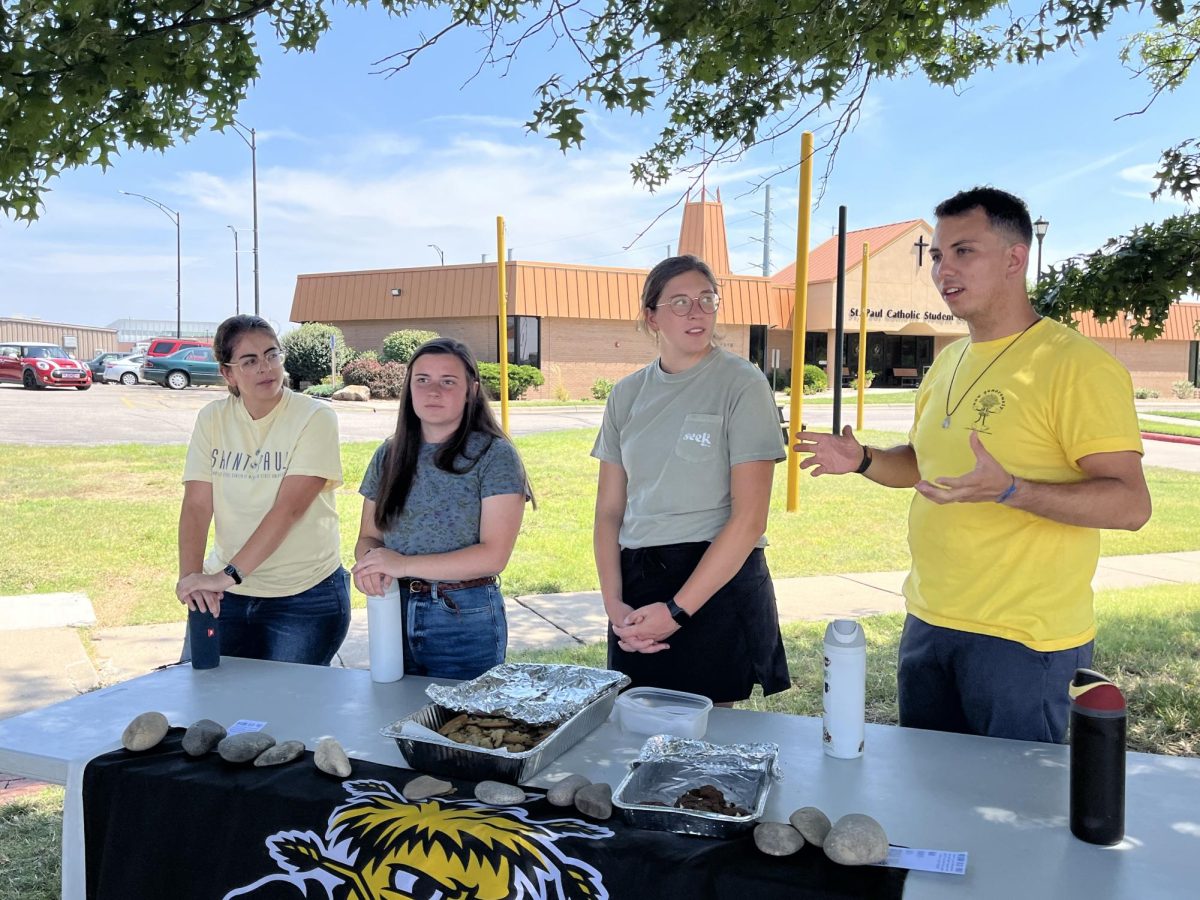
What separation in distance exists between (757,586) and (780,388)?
30.2m

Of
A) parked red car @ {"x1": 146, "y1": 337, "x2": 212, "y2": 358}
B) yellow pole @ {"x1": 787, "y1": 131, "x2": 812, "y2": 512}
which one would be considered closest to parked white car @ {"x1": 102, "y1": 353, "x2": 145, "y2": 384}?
parked red car @ {"x1": 146, "y1": 337, "x2": 212, "y2": 358}

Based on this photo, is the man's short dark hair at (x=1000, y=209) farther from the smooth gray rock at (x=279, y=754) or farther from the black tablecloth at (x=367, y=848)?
the smooth gray rock at (x=279, y=754)

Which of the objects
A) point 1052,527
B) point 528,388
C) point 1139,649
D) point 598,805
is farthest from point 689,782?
point 528,388

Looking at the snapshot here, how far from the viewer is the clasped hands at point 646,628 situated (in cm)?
247

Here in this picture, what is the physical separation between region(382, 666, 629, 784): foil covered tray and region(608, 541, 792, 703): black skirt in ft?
1.38

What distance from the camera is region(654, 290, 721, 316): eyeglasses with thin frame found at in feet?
8.66

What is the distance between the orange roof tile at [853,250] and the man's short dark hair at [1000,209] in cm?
3087

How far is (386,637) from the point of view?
252cm

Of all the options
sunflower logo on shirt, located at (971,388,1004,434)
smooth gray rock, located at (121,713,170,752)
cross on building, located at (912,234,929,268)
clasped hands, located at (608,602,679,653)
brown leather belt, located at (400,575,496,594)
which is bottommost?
smooth gray rock, located at (121,713,170,752)

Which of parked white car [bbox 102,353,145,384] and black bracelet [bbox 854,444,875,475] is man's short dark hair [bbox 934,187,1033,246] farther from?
parked white car [bbox 102,353,145,384]

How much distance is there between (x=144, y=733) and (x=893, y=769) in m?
1.62

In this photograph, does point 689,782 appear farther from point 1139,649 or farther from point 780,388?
point 780,388

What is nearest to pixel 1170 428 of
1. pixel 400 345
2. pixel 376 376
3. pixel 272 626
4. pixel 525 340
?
pixel 525 340

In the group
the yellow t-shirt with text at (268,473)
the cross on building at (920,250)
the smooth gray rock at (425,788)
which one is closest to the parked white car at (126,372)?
the cross on building at (920,250)
